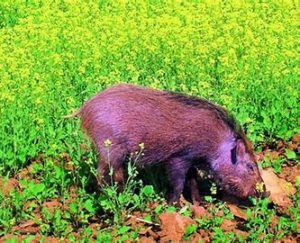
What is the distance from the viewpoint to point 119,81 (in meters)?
7.37

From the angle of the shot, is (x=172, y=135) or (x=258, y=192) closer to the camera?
(x=172, y=135)

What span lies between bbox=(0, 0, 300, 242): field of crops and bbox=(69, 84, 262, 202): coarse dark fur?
19 centimetres

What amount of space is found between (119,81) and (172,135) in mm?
1925

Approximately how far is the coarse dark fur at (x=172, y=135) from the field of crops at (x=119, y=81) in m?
0.19

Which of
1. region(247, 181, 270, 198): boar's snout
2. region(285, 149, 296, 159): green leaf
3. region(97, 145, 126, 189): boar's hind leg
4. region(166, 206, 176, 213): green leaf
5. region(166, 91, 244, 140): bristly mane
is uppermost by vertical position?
region(166, 91, 244, 140): bristly mane

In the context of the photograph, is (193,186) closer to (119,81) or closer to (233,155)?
(233,155)

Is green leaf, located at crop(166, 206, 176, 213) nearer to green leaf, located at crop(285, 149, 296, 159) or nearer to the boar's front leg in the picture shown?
the boar's front leg

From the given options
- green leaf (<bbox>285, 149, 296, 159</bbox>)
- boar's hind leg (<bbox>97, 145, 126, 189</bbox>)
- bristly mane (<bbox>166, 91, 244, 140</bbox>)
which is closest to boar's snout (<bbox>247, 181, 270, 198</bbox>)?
bristly mane (<bbox>166, 91, 244, 140</bbox>)

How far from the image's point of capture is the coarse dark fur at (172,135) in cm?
556

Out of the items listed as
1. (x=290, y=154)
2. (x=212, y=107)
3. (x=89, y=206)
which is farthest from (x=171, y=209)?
(x=290, y=154)

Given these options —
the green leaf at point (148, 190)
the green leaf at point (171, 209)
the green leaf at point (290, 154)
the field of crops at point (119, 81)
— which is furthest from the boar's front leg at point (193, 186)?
the green leaf at point (290, 154)

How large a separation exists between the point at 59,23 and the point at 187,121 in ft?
14.8

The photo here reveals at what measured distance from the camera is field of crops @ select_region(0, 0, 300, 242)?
551cm

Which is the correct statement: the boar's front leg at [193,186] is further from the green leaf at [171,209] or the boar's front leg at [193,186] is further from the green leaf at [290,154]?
the green leaf at [290,154]
